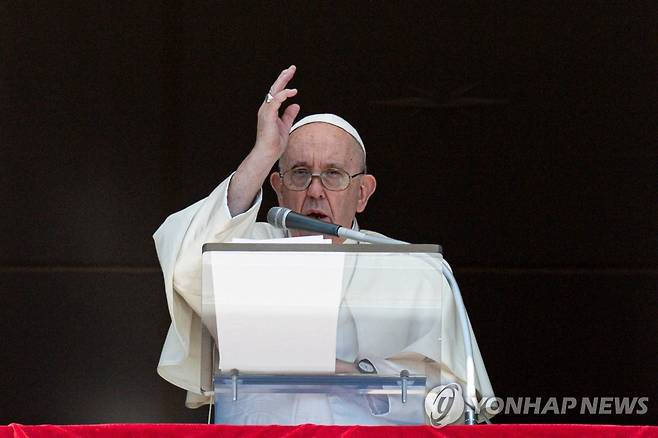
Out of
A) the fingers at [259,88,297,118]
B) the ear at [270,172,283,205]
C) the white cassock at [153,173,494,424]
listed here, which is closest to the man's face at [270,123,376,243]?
the ear at [270,172,283,205]

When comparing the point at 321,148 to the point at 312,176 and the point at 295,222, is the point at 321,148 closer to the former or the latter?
the point at 312,176

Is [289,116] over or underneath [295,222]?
over

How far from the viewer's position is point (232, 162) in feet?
16.1

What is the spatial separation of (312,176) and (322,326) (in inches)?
47.7

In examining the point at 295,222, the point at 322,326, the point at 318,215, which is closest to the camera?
the point at 322,326

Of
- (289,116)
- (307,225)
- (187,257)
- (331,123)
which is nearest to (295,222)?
→ (307,225)

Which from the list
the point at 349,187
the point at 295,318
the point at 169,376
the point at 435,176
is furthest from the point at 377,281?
the point at 435,176

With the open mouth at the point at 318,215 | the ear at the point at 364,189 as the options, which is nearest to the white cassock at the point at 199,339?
the open mouth at the point at 318,215

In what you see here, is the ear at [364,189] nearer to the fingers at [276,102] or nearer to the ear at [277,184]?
the ear at [277,184]

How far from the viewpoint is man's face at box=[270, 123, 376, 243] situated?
3.44 m

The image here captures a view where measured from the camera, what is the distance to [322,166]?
139 inches

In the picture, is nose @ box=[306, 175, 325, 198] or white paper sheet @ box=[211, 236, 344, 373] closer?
white paper sheet @ box=[211, 236, 344, 373]

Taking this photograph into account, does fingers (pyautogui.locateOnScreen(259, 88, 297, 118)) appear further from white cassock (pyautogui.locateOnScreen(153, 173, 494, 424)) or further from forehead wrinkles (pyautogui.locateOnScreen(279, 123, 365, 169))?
forehead wrinkles (pyautogui.locateOnScreen(279, 123, 365, 169))

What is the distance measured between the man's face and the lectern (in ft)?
3.57
